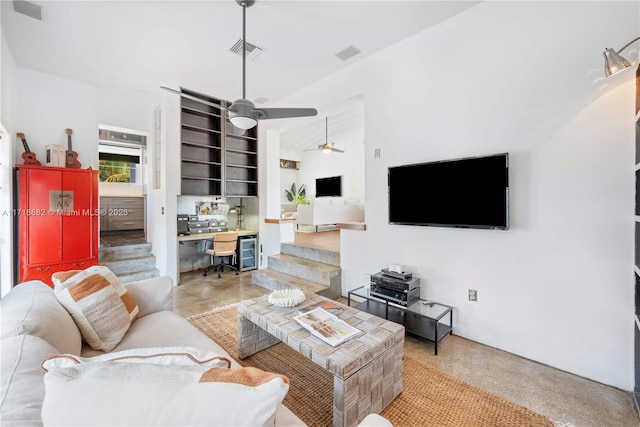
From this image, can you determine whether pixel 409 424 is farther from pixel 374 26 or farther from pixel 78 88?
pixel 78 88

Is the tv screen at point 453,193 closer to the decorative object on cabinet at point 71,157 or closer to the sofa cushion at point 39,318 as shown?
the sofa cushion at point 39,318

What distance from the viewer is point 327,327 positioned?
1.82 m

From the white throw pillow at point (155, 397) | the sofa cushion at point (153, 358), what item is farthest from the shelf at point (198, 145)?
the white throw pillow at point (155, 397)

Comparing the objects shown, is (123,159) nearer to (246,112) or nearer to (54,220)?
(54,220)

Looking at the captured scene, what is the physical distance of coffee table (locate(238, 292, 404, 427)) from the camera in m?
1.47

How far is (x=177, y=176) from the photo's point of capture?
172 inches

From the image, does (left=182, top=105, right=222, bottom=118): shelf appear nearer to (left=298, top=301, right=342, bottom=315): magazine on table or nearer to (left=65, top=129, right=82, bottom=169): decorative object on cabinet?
(left=65, top=129, right=82, bottom=169): decorative object on cabinet

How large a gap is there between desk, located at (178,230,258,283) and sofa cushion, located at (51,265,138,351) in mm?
3156

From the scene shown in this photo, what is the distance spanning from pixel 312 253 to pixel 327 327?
2638 millimetres

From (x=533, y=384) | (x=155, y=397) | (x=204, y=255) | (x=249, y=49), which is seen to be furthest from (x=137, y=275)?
(x=533, y=384)

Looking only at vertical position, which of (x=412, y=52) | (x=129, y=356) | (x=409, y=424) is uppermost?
(x=412, y=52)

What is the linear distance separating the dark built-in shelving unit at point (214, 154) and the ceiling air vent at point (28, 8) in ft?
6.31

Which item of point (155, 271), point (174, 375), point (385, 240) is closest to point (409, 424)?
point (174, 375)

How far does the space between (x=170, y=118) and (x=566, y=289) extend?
5256mm
